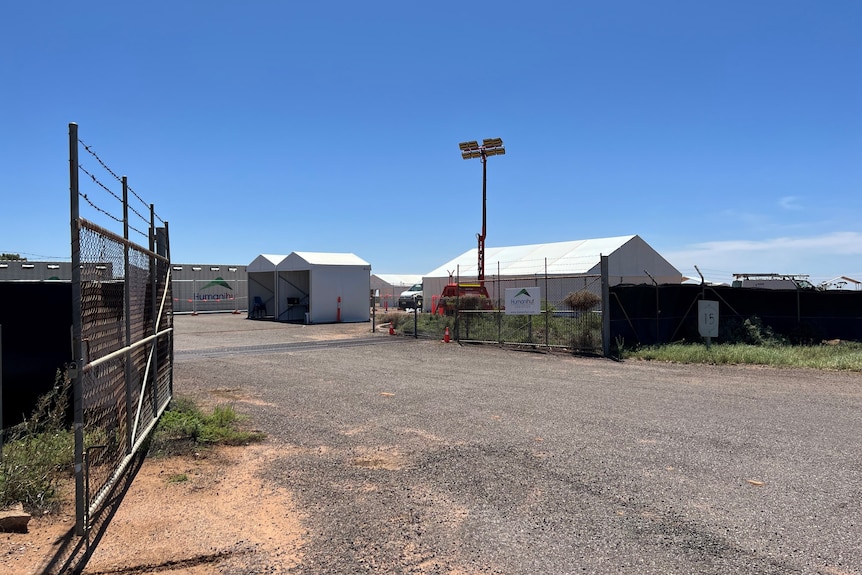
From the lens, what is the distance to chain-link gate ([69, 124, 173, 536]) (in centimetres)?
454

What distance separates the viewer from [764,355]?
16.5 meters

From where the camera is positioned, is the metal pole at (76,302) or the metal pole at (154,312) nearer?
the metal pole at (76,302)

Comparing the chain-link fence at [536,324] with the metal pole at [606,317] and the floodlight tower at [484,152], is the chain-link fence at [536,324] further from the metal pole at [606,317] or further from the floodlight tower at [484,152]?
the floodlight tower at [484,152]

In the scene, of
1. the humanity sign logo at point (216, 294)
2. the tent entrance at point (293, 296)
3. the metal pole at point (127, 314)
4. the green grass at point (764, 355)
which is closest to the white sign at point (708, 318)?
the green grass at point (764, 355)

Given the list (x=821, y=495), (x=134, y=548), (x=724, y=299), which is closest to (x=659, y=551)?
(x=821, y=495)

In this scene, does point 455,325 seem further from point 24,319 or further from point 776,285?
point 776,285

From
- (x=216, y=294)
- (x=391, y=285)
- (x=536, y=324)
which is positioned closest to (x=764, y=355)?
(x=536, y=324)

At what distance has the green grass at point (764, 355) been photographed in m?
15.5

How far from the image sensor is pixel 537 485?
622 cm

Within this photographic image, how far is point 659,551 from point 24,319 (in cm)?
708

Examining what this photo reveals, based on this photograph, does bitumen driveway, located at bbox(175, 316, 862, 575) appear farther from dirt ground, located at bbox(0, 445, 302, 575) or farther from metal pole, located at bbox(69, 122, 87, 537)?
metal pole, located at bbox(69, 122, 87, 537)

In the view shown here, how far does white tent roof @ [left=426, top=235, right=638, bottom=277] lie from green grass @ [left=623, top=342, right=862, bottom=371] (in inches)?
578

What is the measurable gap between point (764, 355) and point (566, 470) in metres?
12.2

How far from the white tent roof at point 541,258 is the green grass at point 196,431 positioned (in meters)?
24.1
